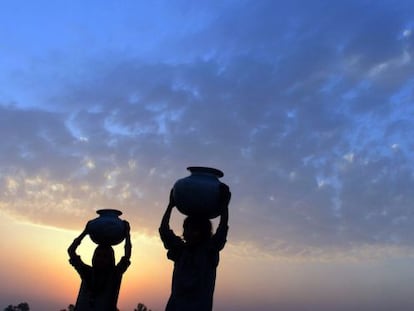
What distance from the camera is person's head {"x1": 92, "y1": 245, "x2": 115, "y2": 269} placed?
24.6 feet

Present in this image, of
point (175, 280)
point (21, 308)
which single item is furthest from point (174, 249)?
point (21, 308)

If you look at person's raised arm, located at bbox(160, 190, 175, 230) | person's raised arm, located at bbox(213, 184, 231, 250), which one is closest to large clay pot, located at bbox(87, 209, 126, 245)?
person's raised arm, located at bbox(160, 190, 175, 230)

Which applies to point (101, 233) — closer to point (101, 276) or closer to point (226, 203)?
point (101, 276)

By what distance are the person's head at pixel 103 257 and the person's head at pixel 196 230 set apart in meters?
2.01

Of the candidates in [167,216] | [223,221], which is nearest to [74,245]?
[167,216]

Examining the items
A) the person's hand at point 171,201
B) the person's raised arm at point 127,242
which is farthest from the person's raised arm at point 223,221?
the person's raised arm at point 127,242

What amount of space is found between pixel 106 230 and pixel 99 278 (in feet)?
2.41

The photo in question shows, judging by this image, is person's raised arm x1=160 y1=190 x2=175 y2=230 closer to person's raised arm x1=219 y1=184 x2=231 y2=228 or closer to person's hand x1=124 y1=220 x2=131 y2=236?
person's raised arm x1=219 y1=184 x2=231 y2=228

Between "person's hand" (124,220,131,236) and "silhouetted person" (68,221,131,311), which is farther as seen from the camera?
"person's hand" (124,220,131,236)

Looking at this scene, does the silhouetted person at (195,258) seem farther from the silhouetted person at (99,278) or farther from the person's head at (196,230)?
the silhouetted person at (99,278)

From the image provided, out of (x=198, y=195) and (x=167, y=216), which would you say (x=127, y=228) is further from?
(x=198, y=195)

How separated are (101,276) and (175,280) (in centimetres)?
196

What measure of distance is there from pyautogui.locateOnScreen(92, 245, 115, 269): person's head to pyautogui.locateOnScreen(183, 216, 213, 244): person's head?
2.01 metres

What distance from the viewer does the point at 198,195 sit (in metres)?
5.88
